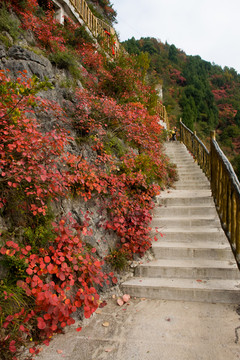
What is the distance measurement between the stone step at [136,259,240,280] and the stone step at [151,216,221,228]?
2.58ft

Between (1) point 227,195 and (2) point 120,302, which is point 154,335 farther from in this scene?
(1) point 227,195

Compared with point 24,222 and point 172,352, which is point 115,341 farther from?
point 24,222

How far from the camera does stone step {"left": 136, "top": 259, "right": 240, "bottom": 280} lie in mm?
2943

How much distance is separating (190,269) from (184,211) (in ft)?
4.64

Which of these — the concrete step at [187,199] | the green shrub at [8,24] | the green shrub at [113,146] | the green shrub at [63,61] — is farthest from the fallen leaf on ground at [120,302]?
the green shrub at [8,24]

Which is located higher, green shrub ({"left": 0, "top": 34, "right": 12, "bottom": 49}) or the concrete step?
green shrub ({"left": 0, "top": 34, "right": 12, "bottom": 49})

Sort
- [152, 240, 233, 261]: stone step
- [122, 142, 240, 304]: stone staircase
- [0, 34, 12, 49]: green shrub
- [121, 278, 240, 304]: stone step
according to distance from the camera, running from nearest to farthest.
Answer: [121, 278, 240, 304]: stone step, [122, 142, 240, 304]: stone staircase, [152, 240, 233, 261]: stone step, [0, 34, 12, 49]: green shrub

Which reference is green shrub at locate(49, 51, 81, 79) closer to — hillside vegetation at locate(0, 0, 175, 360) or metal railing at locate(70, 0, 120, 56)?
hillside vegetation at locate(0, 0, 175, 360)

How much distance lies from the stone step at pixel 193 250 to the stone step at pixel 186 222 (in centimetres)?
39

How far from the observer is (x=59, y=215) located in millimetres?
2881

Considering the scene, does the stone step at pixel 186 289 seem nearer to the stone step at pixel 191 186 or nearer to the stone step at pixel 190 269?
the stone step at pixel 190 269

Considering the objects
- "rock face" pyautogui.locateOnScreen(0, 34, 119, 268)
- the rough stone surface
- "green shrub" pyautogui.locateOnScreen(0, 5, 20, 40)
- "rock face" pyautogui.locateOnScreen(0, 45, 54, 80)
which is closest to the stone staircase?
the rough stone surface

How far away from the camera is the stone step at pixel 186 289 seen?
2639mm

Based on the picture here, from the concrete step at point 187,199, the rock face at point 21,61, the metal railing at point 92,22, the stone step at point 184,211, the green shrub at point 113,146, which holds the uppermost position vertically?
the metal railing at point 92,22
